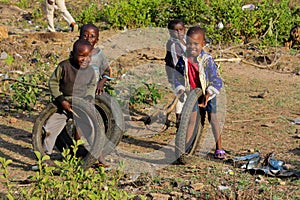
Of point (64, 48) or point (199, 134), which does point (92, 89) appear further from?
point (64, 48)

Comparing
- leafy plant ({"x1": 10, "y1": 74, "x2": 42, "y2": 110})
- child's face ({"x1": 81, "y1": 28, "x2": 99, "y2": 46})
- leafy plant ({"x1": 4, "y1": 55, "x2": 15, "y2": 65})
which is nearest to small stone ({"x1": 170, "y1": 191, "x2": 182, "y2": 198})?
child's face ({"x1": 81, "y1": 28, "x2": 99, "y2": 46})

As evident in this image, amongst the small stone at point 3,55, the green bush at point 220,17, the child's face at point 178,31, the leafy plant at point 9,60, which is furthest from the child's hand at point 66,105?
the green bush at point 220,17

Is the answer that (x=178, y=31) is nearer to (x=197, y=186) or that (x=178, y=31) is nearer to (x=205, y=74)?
(x=205, y=74)

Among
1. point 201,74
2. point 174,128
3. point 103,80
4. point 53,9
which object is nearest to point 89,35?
point 103,80

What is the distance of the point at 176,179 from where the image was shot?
5.07 m

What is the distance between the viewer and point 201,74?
5.54m

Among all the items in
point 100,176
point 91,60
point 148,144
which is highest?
point 91,60

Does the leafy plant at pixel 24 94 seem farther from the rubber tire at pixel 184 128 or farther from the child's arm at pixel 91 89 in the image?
the rubber tire at pixel 184 128

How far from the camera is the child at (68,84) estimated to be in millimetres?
5266

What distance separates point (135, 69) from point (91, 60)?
3.71 m

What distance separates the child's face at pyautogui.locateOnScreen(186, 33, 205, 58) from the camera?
5.53 metres

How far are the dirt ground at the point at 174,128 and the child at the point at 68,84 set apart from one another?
458mm

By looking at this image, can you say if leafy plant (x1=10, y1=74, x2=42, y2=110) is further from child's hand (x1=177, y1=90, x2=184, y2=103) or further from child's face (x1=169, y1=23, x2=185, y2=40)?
child's hand (x1=177, y1=90, x2=184, y2=103)

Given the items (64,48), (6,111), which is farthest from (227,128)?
(64,48)
